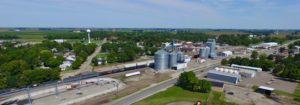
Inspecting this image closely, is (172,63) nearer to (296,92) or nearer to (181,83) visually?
(181,83)

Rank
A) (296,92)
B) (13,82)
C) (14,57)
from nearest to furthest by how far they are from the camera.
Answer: (13,82)
(296,92)
(14,57)

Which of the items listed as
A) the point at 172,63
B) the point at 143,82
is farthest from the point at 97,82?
the point at 172,63

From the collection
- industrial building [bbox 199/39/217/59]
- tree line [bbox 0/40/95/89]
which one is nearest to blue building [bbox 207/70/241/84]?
industrial building [bbox 199/39/217/59]

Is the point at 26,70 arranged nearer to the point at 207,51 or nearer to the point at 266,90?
the point at 266,90

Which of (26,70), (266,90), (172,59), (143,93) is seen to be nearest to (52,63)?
(26,70)

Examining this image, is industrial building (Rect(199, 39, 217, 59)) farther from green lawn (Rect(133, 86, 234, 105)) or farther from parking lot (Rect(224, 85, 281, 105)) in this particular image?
green lawn (Rect(133, 86, 234, 105))

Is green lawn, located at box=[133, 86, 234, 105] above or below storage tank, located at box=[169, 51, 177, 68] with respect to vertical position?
below

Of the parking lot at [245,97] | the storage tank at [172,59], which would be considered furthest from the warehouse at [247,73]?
the storage tank at [172,59]
